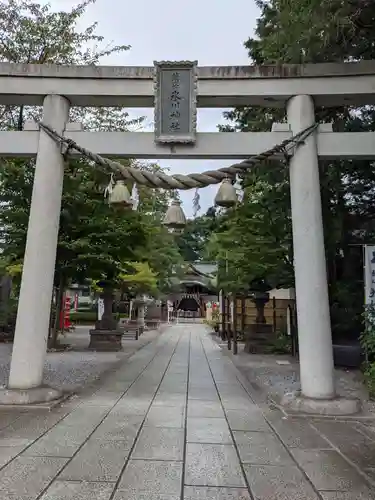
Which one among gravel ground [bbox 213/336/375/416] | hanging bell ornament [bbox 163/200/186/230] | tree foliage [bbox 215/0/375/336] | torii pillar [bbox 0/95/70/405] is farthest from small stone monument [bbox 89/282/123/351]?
hanging bell ornament [bbox 163/200/186/230]

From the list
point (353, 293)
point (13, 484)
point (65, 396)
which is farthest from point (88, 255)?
point (13, 484)

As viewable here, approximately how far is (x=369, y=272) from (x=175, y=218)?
3.89 m

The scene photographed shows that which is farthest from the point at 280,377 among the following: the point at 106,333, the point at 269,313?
the point at 269,313

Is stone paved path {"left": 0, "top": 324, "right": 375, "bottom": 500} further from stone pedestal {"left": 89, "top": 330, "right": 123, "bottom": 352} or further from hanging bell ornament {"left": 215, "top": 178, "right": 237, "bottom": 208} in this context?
stone pedestal {"left": 89, "top": 330, "right": 123, "bottom": 352}

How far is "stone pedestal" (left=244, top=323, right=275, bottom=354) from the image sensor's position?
14.1m

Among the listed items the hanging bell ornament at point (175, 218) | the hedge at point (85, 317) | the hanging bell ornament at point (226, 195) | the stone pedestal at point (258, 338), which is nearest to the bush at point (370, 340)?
the hanging bell ornament at point (226, 195)

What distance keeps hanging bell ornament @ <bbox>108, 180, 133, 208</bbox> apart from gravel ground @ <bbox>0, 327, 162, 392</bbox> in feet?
10.8

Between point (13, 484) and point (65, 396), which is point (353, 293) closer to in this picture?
point (65, 396)

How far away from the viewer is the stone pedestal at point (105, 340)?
14.2m

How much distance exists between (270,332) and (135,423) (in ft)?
34.1

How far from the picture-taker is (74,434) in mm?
4746

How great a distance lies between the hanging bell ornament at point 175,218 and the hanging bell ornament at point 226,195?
0.53 metres

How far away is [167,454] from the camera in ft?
13.6

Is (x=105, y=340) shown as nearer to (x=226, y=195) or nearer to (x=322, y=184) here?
(x=322, y=184)
